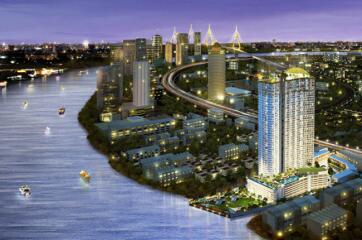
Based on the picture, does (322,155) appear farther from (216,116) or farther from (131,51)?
(131,51)

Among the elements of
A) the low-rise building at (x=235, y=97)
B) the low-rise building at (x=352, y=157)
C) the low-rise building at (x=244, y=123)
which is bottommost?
the low-rise building at (x=352, y=157)

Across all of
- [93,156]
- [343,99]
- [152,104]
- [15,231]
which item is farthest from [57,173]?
[343,99]

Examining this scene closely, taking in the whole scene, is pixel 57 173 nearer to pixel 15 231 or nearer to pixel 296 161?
pixel 15 231

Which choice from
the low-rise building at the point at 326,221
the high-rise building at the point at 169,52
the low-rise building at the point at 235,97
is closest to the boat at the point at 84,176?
the low-rise building at the point at 326,221

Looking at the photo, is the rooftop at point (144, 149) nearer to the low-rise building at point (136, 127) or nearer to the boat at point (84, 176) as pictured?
the boat at point (84, 176)

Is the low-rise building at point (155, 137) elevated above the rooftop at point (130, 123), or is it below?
below

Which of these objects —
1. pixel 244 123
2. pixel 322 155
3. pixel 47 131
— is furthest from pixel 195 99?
pixel 322 155

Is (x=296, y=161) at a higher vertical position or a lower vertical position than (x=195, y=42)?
lower

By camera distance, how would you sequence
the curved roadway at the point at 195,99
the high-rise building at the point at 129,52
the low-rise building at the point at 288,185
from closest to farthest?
the low-rise building at the point at 288,185 < the curved roadway at the point at 195,99 < the high-rise building at the point at 129,52

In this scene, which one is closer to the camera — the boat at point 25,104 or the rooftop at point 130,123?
the rooftop at point 130,123
